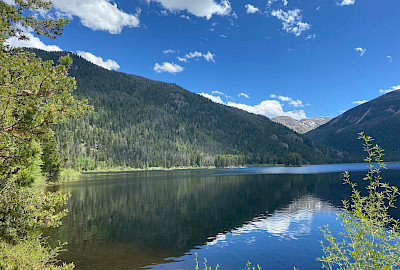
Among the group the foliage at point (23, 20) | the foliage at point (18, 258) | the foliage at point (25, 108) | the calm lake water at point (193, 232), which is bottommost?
the calm lake water at point (193, 232)

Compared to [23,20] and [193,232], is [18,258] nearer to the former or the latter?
[23,20]

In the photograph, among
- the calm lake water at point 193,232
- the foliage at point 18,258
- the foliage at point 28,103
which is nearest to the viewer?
the foliage at point 28,103

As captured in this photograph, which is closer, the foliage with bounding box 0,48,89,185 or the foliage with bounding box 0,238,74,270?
the foliage with bounding box 0,48,89,185

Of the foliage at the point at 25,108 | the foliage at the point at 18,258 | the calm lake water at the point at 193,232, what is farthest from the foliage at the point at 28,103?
the calm lake water at the point at 193,232

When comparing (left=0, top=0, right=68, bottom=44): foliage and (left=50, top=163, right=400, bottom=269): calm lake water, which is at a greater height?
(left=0, top=0, right=68, bottom=44): foliage

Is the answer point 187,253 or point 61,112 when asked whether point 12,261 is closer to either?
point 61,112

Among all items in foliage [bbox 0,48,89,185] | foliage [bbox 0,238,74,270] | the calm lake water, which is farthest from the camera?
the calm lake water

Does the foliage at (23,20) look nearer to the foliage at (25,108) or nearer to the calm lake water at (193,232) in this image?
the foliage at (25,108)

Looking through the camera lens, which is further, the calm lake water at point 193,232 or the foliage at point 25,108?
the calm lake water at point 193,232

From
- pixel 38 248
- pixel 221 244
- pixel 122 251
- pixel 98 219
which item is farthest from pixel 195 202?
pixel 38 248

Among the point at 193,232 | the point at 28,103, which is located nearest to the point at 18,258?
the point at 28,103

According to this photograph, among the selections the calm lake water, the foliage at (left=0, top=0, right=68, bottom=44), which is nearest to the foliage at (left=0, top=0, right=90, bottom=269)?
the foliage at (left=0, top=0, right=68, bottom=44)

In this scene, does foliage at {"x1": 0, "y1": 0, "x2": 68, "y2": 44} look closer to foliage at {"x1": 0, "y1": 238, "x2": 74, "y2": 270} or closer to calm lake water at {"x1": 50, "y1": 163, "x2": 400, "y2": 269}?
foliage at {"x1": 0, "y1": 238, "x2": 74, "y2": 270}

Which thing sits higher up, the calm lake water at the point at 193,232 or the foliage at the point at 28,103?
the foliage at the point at 28,103
